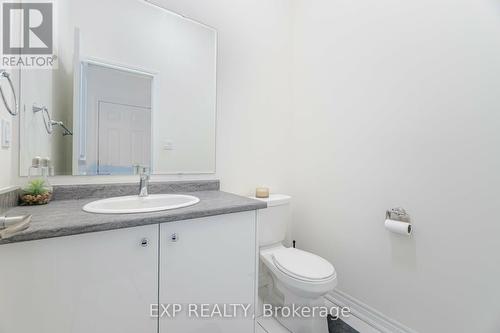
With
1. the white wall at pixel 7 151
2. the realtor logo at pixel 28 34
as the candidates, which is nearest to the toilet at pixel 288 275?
the white wall at pixel 7 151

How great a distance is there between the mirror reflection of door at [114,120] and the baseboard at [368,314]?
5.43 feet

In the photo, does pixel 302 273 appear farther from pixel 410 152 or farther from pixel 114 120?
pixel 114 120

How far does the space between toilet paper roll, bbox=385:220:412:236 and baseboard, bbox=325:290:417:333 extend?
0.57 metres

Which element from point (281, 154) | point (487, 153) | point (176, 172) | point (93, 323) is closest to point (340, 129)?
point (281, 154)

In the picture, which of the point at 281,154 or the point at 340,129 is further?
the point at 281,154

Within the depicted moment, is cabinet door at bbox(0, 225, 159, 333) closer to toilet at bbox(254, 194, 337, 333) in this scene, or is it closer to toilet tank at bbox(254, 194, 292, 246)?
toilet at bbox(254, 194, 337, 333)

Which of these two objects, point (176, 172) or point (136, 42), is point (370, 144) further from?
point (136, 42)

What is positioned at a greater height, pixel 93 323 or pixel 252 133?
pixel 252 133

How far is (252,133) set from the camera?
1.78 meters

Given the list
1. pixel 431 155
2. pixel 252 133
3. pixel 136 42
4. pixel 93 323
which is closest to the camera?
pixel 93 323

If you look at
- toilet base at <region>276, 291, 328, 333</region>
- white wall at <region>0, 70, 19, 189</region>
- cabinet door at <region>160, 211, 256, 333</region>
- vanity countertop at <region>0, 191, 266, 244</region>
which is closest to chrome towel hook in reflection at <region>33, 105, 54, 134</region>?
white wall at <region>0, 70, 19, 189</region>

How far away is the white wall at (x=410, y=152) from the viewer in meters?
1.03

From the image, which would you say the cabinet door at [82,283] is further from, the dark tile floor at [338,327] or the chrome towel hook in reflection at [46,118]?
the dark tile floor at [338,327]

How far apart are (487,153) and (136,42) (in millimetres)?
1952
